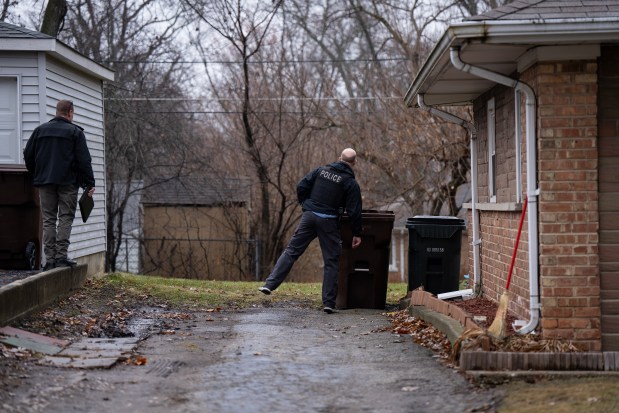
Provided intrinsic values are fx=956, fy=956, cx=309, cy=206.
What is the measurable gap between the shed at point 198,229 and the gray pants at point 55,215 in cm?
1779

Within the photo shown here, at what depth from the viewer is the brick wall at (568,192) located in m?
7.82

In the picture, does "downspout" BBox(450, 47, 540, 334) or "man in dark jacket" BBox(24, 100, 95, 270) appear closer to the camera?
"downspout" BBox(450, 47, 540, 334)

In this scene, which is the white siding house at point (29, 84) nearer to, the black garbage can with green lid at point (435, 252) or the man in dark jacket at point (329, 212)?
the man in dark jacket at point (329, 212)

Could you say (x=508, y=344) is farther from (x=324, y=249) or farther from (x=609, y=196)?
(x=324, y=249)

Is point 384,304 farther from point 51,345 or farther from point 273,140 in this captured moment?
point 273,140

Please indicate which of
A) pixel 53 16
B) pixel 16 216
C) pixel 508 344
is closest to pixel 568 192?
pixel 508 344

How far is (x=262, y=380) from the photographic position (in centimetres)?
707

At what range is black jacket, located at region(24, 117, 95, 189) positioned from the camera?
11.3 meters

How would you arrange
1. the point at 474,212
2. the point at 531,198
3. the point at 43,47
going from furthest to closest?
the point at 43,47 → the point at 474,212 → the point at 531,198

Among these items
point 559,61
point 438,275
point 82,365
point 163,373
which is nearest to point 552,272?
point 559,61

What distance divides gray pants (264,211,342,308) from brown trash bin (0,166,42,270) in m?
3.20

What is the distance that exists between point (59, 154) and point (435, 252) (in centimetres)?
512

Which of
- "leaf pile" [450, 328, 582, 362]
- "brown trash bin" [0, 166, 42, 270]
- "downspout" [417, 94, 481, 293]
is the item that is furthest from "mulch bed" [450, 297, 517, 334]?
"brown trash bin" [0, 166, 42, 270]

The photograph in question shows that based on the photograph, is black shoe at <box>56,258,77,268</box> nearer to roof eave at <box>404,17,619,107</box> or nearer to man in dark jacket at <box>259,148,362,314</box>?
man in dark jacket at <box>259,148,362,314</box>
